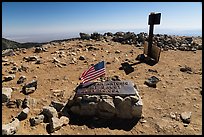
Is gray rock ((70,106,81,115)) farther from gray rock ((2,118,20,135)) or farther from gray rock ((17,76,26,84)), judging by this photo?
gray rock ((17,76,26,84))

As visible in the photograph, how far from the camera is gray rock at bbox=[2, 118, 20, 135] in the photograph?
16.7 ft

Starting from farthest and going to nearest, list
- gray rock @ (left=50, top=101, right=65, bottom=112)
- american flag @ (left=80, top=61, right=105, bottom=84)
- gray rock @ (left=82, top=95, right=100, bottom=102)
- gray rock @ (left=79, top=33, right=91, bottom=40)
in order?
gray rock @ (left=79, top=33, right=91, bottom=40)
american flag @ (left=80, top=61, right=105, bottom=84)
gray rock @ (left=50, top=101, right=65, bottom=112)
gray rock @ (left=82, top=95, right=100, bottom=102)

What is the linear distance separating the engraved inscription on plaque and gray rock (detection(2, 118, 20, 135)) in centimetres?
191

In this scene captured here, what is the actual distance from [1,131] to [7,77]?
387 centimetres

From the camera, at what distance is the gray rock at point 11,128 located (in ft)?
16.7

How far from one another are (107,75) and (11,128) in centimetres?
499

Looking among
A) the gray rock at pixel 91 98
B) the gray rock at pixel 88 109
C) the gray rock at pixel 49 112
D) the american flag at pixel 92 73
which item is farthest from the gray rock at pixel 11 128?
the american flag at pixel 92 73

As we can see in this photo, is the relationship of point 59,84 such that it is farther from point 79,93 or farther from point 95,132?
point 95,132

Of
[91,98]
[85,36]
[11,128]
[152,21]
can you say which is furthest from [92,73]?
[85,36]

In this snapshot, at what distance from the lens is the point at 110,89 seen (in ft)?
22.1

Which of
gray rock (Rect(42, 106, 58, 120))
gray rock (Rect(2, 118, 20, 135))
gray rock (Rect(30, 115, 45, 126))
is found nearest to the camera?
gray rock (Rect(2, 118, 20, 135))

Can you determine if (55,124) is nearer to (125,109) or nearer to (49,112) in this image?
(49,112)

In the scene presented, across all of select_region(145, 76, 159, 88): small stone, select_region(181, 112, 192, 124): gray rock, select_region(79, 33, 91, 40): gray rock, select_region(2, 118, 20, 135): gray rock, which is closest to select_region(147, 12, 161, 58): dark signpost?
select_region(145, 76, 159, 88): small stone

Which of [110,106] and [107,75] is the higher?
[107,75]
